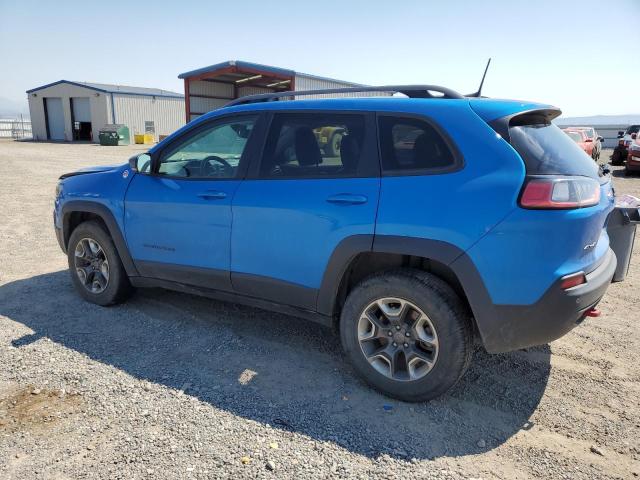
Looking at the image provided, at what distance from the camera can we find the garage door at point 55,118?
3906 cm

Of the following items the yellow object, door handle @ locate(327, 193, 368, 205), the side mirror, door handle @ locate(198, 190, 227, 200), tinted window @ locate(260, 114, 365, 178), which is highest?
tinted window @ locate(260, 114, 365, 178)

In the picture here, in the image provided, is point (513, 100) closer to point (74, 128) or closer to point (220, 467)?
point (220, 467)

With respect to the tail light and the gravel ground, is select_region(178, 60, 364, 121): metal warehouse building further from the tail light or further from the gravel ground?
the tail light

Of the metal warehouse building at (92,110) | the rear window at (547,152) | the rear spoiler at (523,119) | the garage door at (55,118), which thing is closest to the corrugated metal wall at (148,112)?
the metal warehouse building at (92,110)

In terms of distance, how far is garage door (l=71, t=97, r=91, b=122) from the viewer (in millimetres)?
37625

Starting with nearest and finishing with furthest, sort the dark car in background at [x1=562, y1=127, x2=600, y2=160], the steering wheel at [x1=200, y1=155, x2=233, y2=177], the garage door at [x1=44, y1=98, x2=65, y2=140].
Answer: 1. the steering wheel at [x1=200, y1=155, x2=233, y2=177]
2. the dark car in background at [x1=562, y1=127, x2=600, y2=160]
3. the garage door at [x1=44, y1=98, x2=65, y2=140]

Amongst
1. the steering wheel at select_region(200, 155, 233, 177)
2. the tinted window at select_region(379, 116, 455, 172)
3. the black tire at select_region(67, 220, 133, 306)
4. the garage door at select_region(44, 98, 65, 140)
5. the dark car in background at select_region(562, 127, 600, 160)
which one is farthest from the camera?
the garage door at select_region(44, 98, 65, 140)

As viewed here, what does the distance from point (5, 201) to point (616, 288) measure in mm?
10833

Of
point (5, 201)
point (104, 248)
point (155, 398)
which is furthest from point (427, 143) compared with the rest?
point (5, 201)

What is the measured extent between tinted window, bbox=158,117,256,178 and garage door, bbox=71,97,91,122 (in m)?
38.6

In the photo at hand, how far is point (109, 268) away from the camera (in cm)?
438

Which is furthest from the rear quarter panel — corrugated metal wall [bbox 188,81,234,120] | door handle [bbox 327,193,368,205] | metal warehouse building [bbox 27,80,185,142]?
metal warehouse building [bbox 27,80,185,142]

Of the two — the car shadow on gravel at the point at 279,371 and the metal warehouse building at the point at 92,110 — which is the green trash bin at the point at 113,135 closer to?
the metal warehouse building at the point at 92,110

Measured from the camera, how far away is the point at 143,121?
38344 mm
